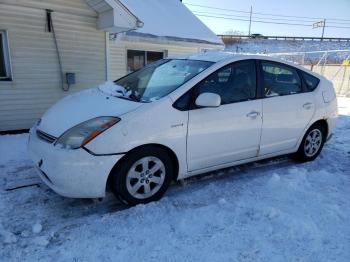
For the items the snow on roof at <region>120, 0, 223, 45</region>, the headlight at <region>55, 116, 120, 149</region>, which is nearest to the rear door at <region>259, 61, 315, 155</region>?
the headlight at <region>55, 116, 120, 149</region>

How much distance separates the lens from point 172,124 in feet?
10.9

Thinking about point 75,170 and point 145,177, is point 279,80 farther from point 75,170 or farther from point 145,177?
point 75,170

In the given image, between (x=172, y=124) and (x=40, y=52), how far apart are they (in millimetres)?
5150

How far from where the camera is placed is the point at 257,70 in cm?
412

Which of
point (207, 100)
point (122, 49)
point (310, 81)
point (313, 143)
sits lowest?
point (313, 143)

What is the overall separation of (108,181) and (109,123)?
2.10 ft

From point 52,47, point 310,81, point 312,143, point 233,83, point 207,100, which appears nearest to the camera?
point 207,100

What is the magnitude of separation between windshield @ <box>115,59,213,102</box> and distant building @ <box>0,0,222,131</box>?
10.5 feet

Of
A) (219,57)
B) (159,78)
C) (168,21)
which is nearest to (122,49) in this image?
(168,21)

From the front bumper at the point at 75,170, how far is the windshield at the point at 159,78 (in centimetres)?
90

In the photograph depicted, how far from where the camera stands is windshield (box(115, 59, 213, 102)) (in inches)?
142

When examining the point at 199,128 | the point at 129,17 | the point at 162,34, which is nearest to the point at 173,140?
the point at 199,128

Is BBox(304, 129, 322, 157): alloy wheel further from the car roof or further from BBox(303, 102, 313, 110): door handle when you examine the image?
the car roof

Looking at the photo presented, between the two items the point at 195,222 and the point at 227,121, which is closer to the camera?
the point at 195,222
